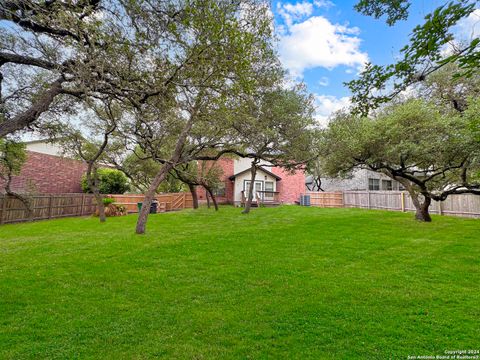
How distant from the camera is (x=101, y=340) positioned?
2959 mm

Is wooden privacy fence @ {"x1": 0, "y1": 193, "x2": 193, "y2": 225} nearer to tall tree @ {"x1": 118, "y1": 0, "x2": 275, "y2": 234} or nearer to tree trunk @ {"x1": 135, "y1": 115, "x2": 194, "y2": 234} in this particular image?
tree trunk @ {"x1": 135, "y1": 115, "x2": 194, "y2": 234}

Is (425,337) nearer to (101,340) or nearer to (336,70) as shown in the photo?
(101,340)

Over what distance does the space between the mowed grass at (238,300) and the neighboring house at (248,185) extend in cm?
1707

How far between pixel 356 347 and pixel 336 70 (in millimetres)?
8684

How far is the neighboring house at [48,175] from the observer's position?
49.1 ft

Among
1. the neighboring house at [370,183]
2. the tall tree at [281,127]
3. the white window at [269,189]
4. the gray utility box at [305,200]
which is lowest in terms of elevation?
the gray utility box at [305,200]

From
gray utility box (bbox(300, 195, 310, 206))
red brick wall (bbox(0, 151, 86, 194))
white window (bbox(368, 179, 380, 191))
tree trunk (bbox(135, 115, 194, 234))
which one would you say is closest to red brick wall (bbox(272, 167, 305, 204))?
gray utility box (bbox(300, 195, 310, 206))

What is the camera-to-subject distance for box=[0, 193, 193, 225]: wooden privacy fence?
1265 cm

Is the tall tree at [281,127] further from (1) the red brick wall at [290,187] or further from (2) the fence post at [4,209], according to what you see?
(1) the red brick wall at [290,187]

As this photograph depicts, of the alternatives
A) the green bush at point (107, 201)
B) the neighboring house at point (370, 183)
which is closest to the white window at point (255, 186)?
the neighboring house at point (370, 183)

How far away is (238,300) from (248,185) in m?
21.1

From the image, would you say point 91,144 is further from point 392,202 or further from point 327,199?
point 392,202

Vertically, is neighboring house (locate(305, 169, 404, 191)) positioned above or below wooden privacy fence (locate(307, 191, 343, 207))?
above

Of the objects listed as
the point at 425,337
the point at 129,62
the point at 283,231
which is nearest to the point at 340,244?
the point at 283,231
